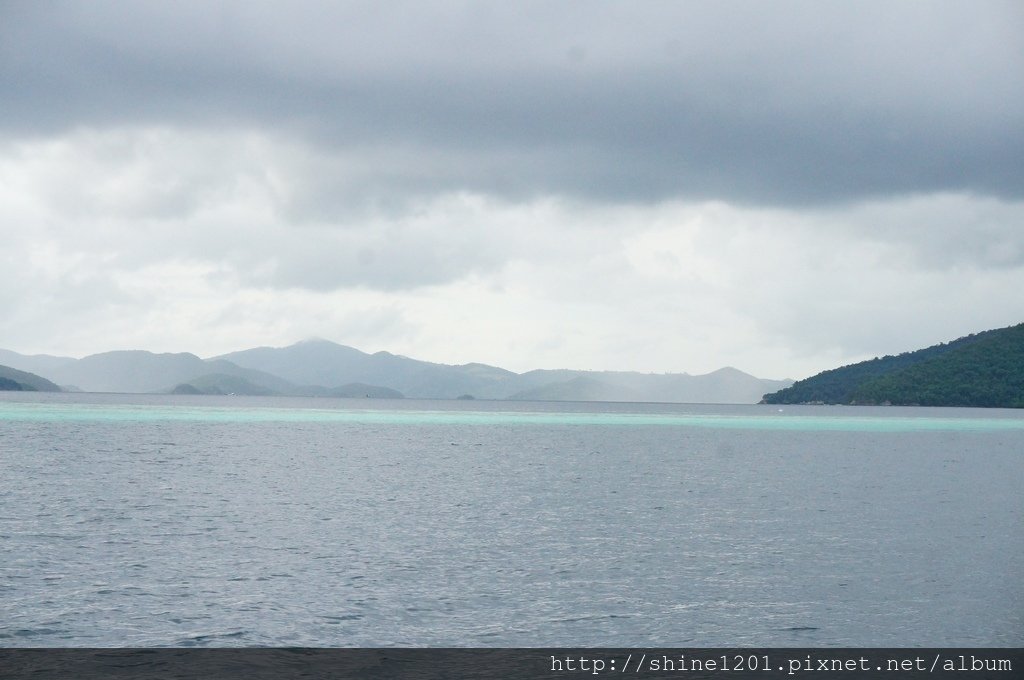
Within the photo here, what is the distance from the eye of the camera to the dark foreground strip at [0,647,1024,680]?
16.8 m

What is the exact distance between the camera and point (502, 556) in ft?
96.3

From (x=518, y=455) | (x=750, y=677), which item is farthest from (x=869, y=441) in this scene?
(x=750, y=677)

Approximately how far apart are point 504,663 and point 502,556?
11.9m

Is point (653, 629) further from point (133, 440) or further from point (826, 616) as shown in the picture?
point (133, 440)

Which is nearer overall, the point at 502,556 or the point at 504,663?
the point at 504,663

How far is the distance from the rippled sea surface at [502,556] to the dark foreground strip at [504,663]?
894 mm

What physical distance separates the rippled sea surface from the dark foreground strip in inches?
Answer: 35.2

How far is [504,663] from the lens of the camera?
1747cm

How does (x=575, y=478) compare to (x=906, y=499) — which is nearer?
(x=906, y=499)

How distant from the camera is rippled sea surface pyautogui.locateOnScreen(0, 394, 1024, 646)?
67.6ft

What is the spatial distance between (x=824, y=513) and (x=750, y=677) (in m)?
27.1

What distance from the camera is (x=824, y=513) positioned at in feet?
137

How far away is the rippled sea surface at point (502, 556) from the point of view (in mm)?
20609

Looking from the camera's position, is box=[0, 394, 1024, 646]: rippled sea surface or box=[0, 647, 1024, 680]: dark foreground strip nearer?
box=[0, 647, 1024, 680]: dark foreground strip
